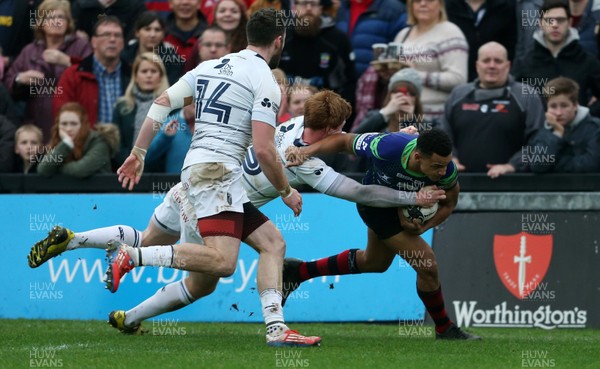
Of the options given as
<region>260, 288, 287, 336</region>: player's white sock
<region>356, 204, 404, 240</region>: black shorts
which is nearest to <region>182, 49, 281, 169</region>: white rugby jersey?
<region>260, 288, 287, 336</region>: player's white sock

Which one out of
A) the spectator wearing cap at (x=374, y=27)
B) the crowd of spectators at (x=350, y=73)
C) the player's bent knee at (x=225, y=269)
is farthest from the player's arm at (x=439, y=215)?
the spectator wearing cap at (x=374, y=27)

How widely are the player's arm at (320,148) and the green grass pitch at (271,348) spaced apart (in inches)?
56.3

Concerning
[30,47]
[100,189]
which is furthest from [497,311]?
[30,47]

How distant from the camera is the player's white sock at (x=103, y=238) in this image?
9.12m

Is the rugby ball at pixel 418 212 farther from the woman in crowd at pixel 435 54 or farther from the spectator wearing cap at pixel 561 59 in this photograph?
the spectator wearing cap at pixel 561 59

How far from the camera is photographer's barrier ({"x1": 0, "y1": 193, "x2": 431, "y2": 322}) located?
39.4 feet

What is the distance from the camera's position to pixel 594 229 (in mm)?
11805

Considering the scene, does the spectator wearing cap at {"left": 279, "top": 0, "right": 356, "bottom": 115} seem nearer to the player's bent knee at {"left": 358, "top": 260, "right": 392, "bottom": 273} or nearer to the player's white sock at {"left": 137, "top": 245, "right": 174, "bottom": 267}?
the player's bent knee at {"left": 358, "top": 260, "right": 392, "bottom": 273}

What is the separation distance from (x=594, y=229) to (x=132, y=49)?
5628 mm

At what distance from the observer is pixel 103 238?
9281 millimetres

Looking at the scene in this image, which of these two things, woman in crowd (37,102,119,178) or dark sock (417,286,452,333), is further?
woman in crowd (37,102,119,178)

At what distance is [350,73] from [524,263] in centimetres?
313

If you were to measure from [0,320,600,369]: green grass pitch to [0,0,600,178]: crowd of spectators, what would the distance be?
2.11 m

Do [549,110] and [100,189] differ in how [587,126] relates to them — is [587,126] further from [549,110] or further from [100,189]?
[100,189]
